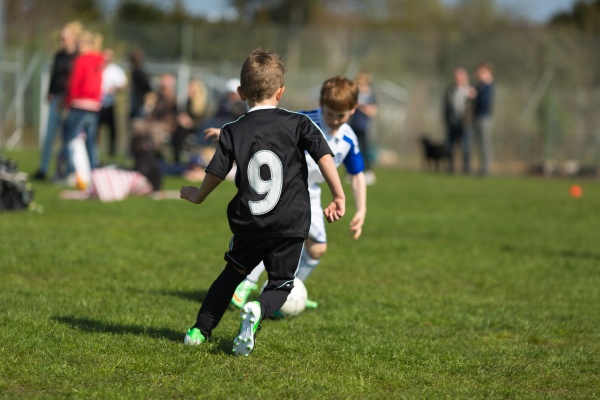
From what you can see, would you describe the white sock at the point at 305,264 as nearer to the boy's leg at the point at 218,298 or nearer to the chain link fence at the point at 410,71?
the boy's leg at the point at 218,298

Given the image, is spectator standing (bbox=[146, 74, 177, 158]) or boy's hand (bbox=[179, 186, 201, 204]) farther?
spectator standing (bbox=[146, 74, 177, 158])

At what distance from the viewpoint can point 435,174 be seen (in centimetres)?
2100

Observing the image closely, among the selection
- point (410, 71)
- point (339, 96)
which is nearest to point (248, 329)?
point (339, 96)

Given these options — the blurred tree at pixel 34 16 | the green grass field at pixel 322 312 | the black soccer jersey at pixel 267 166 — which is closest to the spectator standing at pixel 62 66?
the green grass field at pixel 322 312

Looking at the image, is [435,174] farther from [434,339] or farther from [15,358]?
[15,358]

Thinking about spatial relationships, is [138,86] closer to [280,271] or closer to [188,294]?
[188,294]

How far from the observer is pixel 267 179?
14.9ft

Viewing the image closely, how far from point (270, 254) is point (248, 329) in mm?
414

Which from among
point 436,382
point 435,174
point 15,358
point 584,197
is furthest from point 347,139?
point 435,174

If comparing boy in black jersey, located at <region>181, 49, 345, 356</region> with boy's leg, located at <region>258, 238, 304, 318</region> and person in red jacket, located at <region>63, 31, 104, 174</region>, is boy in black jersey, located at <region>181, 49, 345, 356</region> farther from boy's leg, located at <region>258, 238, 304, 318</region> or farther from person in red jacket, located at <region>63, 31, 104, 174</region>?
person in red jacket, located at <region>63, 31, 104, 174</region>

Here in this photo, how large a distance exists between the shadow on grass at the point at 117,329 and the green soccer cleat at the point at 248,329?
0.51m

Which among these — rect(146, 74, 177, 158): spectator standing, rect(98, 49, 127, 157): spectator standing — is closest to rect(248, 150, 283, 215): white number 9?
rect(98, 49, 127, 157): spectator standing

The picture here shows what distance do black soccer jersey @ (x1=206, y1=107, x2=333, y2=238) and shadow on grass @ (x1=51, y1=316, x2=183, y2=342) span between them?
0.84 metres

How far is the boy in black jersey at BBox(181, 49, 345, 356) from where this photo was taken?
14.9 ft
